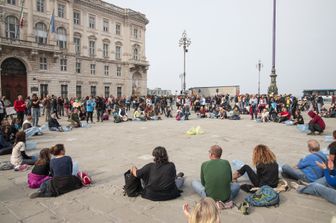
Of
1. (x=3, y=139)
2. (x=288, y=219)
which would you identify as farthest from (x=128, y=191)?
(x=3, y=139)

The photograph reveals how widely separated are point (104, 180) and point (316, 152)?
185 inches

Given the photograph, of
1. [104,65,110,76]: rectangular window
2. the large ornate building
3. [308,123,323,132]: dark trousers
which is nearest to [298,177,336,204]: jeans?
[308,123,323,132]: dark trousers

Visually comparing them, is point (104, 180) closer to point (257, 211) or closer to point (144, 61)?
point (257, 211)

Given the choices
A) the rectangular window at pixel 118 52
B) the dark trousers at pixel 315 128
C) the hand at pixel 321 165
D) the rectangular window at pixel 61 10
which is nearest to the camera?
the hand at pixel 321 165

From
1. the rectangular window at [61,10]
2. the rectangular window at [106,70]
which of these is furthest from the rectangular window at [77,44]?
the rectangular window at [106,70]

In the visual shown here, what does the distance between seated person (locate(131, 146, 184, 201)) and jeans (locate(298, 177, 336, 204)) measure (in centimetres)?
255

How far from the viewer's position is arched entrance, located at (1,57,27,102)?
30.8m

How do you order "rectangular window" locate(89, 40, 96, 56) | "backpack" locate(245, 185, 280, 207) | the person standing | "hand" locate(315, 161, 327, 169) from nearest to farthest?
"backpack" locate(245, 185, 280, 207), "hand" locate(315, 161, 327, 169), the person standing, "rectangular window" locate(89, 40, 96, 56)

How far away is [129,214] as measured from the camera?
4102 millimetres

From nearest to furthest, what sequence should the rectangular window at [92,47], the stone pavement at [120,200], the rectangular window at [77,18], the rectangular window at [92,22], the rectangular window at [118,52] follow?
1. the stone pavement at [120,200]
2. the rectangular window at [77,18]
3. the rectangular window at [92,22]
4. the rectangular window at [92,47]
5. the rectangular window at [118,52]

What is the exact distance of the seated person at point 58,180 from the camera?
4.84m

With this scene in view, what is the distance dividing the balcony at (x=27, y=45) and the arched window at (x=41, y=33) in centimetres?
122

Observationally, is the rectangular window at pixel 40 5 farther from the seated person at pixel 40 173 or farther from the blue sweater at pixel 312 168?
the blue sweater at pixel 312 168

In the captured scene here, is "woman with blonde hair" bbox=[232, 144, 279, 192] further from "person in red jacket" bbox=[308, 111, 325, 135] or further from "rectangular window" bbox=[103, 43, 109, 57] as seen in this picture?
"rectangular window" bbox=[103, 43, 109, 57]
